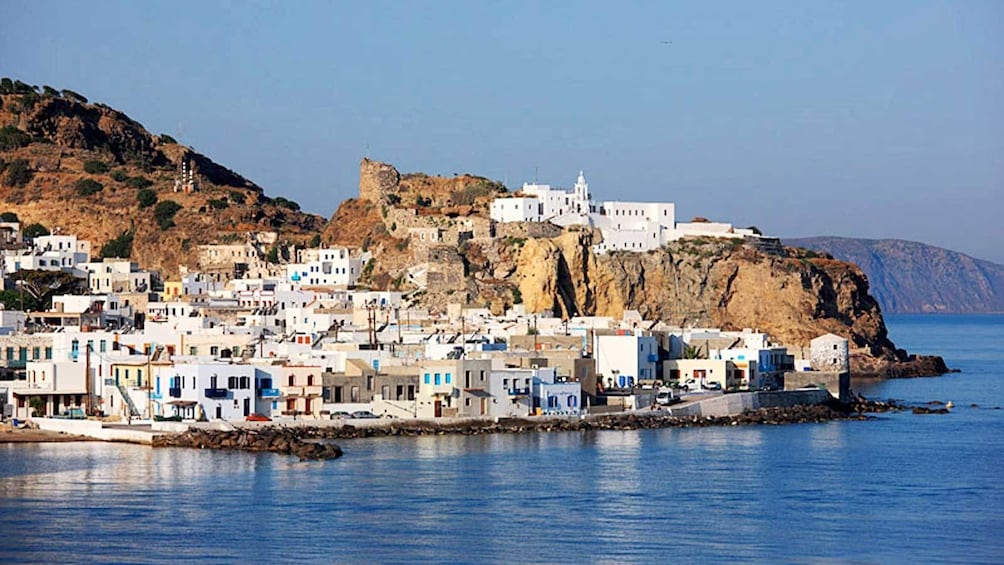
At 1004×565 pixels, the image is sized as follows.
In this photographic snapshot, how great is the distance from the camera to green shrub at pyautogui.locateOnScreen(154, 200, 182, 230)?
364 feet

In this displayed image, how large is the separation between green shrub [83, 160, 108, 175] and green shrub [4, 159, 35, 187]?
11.0ft

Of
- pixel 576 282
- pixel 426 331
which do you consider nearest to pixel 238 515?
pixel 426 331

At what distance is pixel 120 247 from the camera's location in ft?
363

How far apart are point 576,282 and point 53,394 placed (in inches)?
1695

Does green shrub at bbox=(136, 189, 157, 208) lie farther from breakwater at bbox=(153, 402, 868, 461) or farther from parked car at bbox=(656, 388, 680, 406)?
parked car at bbox=(656, 388, 680, 406)

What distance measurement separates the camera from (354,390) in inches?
2165

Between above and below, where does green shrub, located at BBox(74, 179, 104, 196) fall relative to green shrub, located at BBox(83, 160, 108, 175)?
below

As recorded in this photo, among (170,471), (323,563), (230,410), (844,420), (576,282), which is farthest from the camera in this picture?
(576,282)

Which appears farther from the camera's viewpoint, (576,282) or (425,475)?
(576,282)

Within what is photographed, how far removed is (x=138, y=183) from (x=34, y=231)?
12.8 metres

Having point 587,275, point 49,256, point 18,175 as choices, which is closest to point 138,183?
point 18,175

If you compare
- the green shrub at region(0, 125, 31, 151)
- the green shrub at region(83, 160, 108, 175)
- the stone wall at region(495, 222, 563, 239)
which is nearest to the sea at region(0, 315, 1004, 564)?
the stone wall at region(495, 222, 563, 239)

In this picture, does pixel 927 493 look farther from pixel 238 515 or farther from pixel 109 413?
pixel 109 413

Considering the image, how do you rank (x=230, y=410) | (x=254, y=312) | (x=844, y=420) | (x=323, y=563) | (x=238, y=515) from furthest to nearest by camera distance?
(x=254, y=312), (x=844, y=420), (x=230, y=410), (x=238, y=515), (x=323, y=563)
